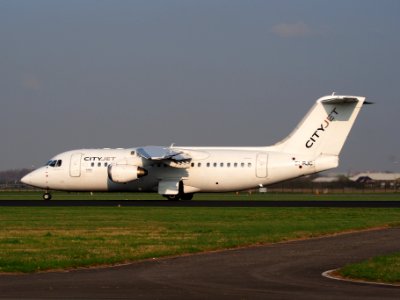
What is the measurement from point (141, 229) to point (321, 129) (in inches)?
1190

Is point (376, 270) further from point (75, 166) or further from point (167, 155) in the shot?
point (75, 166)

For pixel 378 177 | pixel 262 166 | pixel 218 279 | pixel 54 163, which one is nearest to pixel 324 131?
pixel 262 166

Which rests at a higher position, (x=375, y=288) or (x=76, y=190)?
(x=76, y=190)

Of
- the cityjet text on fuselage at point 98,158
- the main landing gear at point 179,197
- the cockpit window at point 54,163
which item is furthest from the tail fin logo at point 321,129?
the cockpit window at point 54,163

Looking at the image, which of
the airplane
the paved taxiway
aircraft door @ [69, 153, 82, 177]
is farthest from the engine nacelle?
the paved taxiway

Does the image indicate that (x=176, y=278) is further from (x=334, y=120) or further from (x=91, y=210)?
(x=334, y=120)

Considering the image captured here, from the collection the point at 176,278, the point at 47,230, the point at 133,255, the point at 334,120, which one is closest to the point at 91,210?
the point at 47,230

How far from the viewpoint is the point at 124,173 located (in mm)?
63000

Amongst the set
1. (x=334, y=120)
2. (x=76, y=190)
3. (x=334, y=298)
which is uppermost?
(x=334, y=120)

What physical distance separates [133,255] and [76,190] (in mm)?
43000

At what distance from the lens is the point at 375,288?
18.7 m

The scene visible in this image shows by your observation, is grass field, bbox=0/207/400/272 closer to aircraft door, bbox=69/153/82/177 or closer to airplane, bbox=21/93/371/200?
airplane, bbox=21/93/371/200

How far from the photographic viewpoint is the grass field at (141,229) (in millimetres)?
25375

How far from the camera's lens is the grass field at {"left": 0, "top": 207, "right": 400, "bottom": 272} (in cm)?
2538
